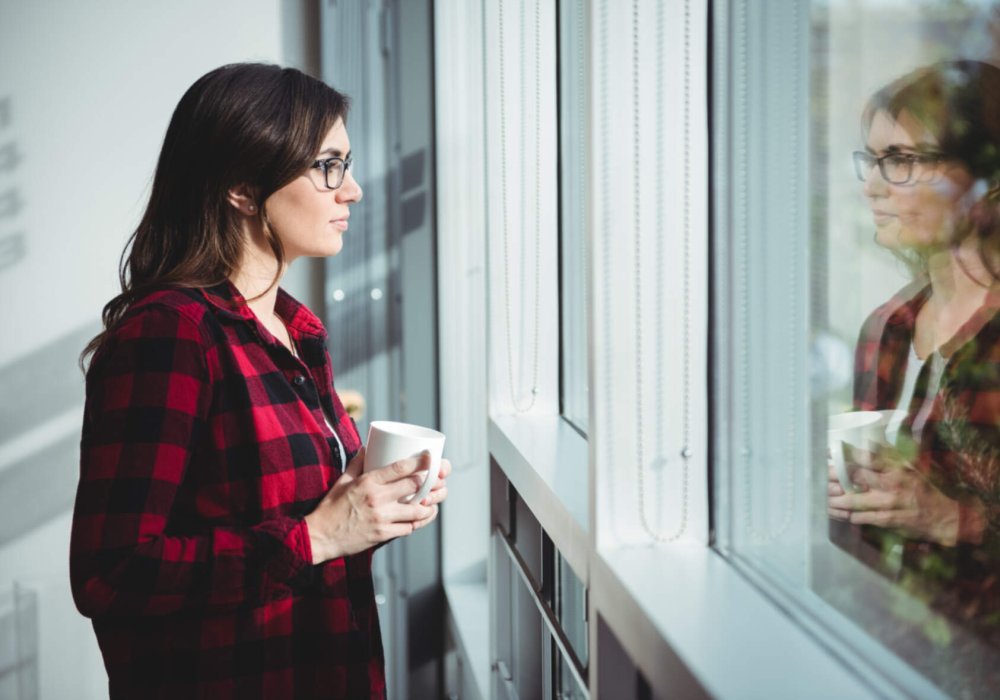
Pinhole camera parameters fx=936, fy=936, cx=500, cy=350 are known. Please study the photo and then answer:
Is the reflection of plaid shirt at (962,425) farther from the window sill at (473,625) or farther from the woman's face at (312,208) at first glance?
the window sill at (473,625)

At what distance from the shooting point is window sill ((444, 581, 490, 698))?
2.03 m

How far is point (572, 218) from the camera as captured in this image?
161 centimetres

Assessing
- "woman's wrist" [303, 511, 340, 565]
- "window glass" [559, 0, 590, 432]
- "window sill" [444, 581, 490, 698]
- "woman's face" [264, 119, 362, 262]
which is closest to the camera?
"woman's wrist" [303, 511, 340, 565]

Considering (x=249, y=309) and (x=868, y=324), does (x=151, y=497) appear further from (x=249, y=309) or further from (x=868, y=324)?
(x=868, y=324)

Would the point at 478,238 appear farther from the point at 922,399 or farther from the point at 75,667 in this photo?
the point at 922,399

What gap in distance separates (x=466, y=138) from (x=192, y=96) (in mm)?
1289

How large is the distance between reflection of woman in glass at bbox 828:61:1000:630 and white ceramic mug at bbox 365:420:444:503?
1.84 feet

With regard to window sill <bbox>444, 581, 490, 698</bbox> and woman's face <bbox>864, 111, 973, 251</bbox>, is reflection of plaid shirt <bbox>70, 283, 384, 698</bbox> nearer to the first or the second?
woman's face <bbox>864, 111, 973, 251</bbox>

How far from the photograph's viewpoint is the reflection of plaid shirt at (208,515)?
0.98 meters

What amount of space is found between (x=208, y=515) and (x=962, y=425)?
2.67 feet

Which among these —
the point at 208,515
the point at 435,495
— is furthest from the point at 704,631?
the point at 208,515

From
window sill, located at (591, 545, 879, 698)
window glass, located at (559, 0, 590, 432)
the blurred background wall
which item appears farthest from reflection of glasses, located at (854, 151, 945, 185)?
the blurred background wall

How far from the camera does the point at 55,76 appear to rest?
2.43m

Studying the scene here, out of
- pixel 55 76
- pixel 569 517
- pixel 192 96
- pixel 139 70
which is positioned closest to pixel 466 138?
pixel 139 70
